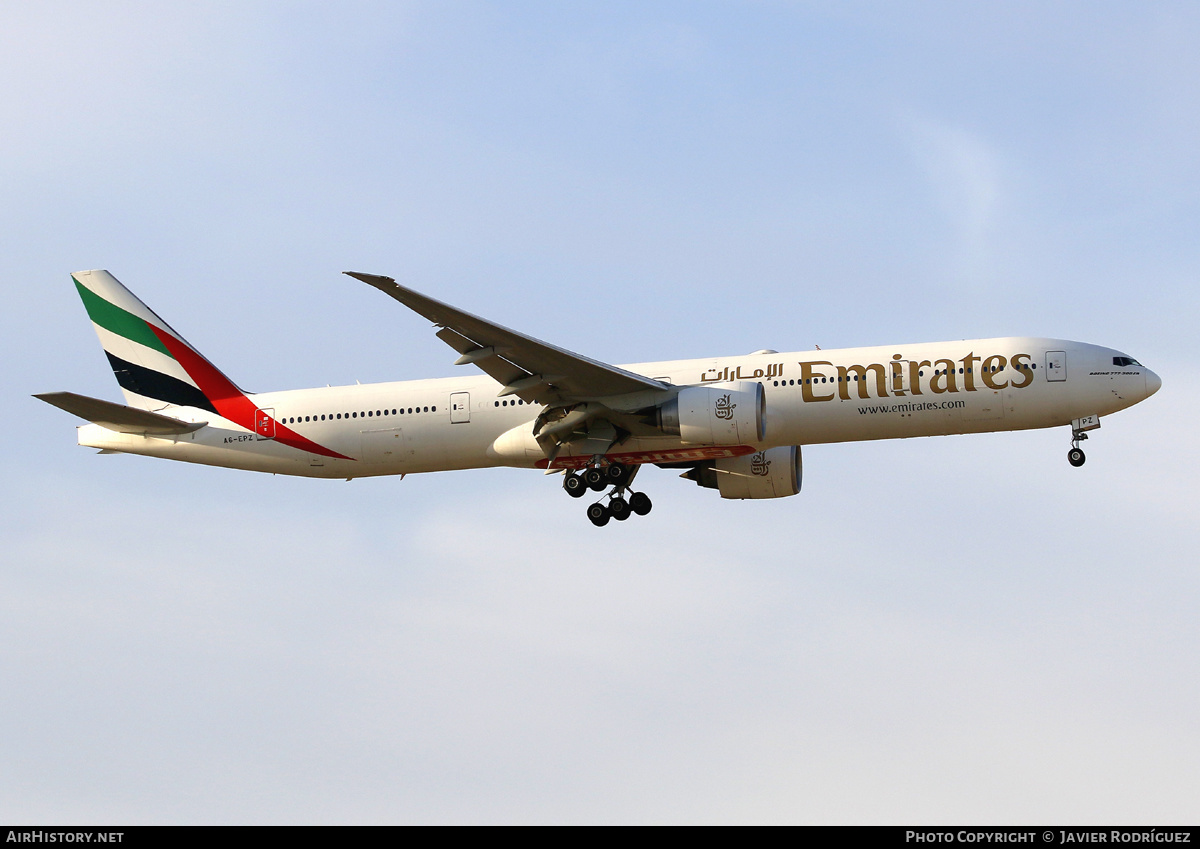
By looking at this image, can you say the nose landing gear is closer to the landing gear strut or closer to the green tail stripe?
the landing gear strut

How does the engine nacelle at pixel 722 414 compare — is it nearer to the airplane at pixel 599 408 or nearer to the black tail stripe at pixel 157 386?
the airplane at pixel 599 408

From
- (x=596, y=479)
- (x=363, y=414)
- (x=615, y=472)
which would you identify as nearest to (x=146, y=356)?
(x=363, y=414)

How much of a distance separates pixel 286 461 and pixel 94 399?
16.2 ft

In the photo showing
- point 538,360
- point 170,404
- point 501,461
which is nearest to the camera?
point 538,360

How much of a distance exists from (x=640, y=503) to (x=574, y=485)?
209 cm

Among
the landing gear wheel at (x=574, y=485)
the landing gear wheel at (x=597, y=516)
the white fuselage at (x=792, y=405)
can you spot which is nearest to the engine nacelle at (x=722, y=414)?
the white fuselage at (x=792, y=405)

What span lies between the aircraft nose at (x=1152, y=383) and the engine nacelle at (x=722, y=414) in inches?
355

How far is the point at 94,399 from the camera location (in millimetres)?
33656

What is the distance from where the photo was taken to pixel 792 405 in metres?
32.7

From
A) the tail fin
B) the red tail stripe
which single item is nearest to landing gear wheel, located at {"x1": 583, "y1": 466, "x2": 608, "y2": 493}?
the red tail stripe

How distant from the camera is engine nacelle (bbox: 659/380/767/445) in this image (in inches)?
1244

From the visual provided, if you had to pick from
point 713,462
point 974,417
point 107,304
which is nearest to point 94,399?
point 107,304
